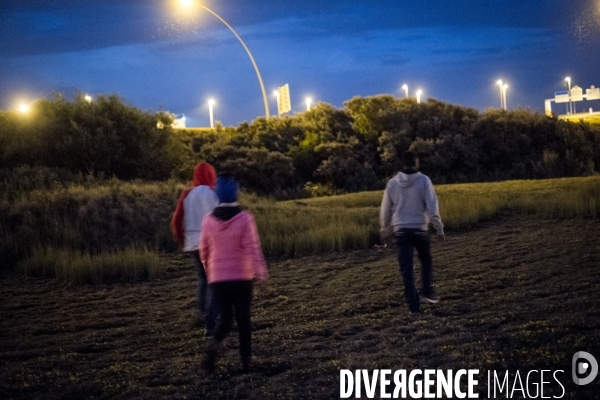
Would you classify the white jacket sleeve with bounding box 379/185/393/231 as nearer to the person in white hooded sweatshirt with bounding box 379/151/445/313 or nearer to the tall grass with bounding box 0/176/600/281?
the person in white hooded sweatshirt with bounding box 379/151/445/313

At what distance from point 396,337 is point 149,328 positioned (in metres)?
3.29

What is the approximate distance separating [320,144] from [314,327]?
2937 cm

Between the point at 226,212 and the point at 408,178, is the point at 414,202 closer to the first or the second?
the point at 408,178

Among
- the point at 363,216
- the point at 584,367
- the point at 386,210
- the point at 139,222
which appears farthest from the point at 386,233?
the point at 139,222

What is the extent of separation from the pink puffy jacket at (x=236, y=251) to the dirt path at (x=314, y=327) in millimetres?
922

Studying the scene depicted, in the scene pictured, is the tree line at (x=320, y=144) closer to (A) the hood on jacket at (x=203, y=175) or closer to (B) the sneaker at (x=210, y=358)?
(A) the hood on jacket at (x=203, y=175)

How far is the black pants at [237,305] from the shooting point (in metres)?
5.86

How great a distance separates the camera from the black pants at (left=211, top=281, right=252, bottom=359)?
5.86 meters

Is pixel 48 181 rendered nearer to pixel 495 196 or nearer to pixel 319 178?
pixel 495 196

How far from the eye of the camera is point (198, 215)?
7375 mm

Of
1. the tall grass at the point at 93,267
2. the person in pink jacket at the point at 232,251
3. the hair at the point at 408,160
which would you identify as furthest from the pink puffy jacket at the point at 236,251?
the tall grass at the point at 93,267

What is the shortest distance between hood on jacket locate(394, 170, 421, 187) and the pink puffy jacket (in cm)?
242

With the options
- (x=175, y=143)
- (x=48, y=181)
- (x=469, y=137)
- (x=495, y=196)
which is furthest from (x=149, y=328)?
(x=469, y=137)

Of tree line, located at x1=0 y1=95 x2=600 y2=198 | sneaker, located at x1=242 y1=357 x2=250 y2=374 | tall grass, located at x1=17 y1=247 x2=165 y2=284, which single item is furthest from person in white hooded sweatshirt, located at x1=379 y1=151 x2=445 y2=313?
tree line, located at x1=0 y1=95 x2=600 y2=198
